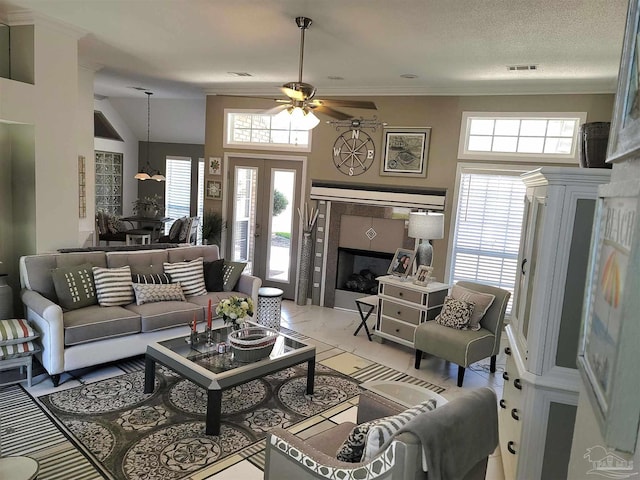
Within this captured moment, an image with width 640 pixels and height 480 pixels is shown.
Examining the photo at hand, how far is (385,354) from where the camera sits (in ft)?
16.1

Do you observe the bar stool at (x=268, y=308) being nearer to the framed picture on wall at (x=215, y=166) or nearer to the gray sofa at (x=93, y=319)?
the gray sofa at (x=93, y=319)

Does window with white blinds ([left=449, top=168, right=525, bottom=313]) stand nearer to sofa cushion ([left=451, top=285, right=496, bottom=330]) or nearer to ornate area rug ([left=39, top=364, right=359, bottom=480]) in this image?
sofa cushion ([left=451, top=285, right=496, bottom=330])

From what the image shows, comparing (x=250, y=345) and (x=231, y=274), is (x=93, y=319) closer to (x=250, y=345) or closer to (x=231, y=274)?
(x=250, y=345)

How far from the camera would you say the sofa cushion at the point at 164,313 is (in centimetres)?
415

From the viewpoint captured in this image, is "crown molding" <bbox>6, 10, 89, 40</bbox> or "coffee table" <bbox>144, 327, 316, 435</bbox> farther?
"crown molding" <bbox>6, 10, 89, 40</bbox>

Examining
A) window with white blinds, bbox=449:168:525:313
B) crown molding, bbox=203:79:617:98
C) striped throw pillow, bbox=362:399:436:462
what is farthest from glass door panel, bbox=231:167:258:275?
striped throw pillow, bbox=362:399:436:462

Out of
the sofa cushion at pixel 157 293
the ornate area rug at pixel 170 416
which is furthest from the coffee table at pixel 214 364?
the sofa cushion at pixel 157 293

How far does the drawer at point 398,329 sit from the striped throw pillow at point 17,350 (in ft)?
10.9

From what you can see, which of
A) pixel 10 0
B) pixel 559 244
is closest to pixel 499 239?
pixel 559 244

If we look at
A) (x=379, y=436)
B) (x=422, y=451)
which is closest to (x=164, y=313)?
(x=379, y=436)

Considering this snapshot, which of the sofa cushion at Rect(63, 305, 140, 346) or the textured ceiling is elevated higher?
the textured ceiling

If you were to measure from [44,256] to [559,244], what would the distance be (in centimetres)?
413

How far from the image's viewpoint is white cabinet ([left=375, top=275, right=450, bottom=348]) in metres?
4.76

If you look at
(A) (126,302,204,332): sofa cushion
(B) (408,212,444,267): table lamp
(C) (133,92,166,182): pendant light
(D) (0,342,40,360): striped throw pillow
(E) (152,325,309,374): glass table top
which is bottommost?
(D) (0,342,40,360): striped throw pillow
